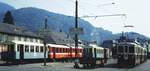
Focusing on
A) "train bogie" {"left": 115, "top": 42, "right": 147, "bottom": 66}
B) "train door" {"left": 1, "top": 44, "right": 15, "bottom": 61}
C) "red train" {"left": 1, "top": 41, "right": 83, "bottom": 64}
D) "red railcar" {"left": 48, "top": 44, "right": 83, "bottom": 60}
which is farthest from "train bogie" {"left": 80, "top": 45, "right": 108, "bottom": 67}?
"red railcar" {"left": 48, "top": 44, "right": 83, "bottom": 60}

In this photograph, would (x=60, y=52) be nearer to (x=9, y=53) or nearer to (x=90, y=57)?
(x=9, y=53)

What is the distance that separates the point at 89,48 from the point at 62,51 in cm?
1870

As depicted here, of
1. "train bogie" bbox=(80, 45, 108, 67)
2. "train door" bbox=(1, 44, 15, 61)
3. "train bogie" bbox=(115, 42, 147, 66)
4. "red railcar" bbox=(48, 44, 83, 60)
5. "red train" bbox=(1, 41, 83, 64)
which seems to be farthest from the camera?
"red railcar" bbox=(48, 44, 83, 60)

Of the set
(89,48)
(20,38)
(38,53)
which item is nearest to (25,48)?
(38,53)

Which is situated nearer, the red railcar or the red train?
the red train

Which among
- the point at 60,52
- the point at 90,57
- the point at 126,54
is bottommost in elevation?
the point at 60,52

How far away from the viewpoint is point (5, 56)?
4525cm

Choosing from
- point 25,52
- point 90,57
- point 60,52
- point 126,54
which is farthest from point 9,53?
point 60,52

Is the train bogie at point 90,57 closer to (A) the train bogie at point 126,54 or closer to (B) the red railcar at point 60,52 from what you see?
(A) the train bogie at point 126,54

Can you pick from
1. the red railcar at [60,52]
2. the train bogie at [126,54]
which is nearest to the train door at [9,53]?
the red railcar at [60,52]

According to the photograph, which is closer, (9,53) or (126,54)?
(126,54)

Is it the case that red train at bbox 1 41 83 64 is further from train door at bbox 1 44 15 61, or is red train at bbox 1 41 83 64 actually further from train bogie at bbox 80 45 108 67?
train bogie at bbox 80 45 108 67

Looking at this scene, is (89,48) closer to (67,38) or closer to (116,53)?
(116,53)

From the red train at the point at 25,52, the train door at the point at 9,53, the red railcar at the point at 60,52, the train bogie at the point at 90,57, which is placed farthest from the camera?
the red railcar at the point at 60,52
